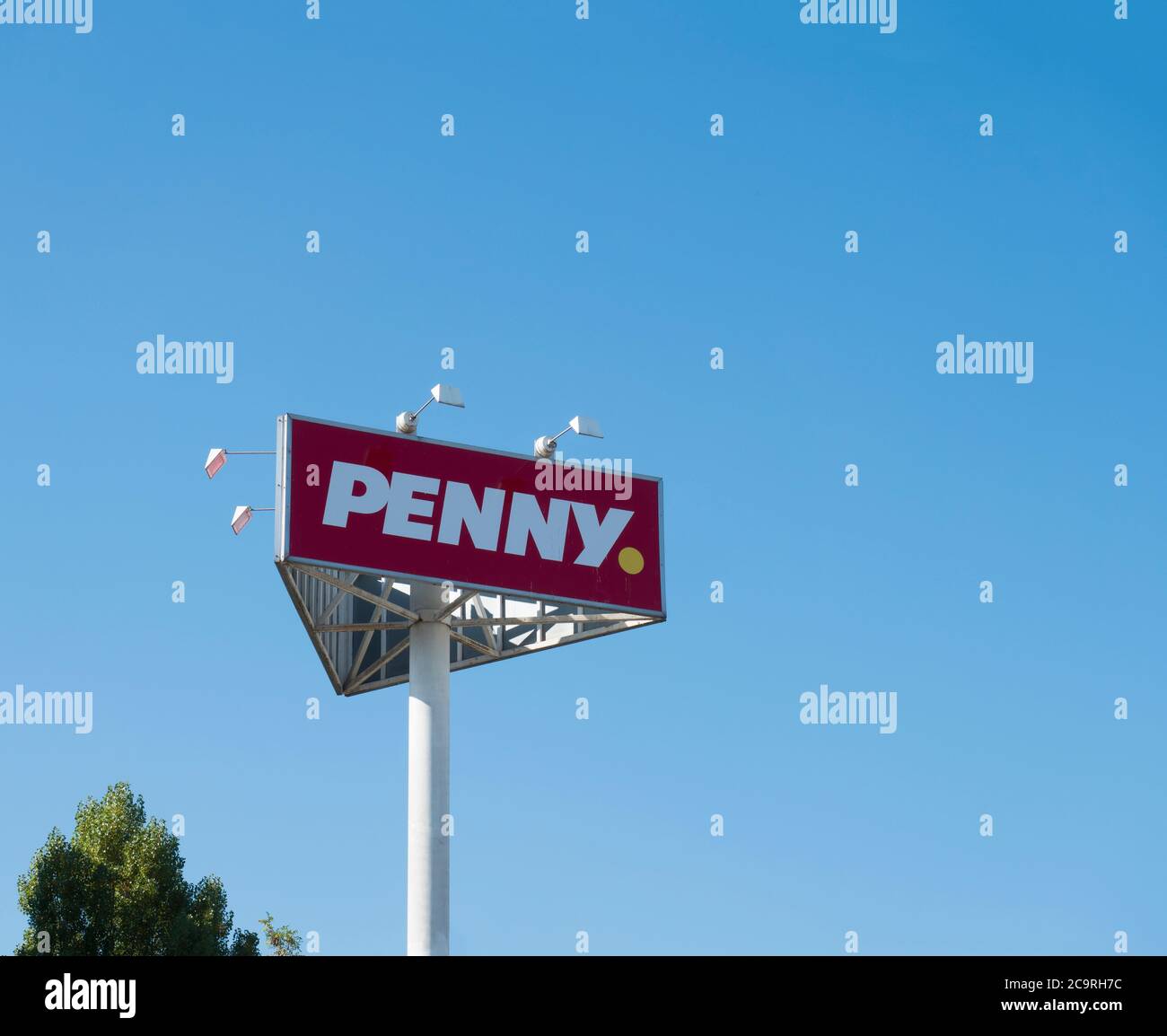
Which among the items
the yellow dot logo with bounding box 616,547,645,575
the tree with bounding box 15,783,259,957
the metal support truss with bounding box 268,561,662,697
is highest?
the yellow dot logo with bounding box 616,547,645,575

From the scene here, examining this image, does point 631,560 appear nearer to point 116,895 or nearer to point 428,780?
point 428,780

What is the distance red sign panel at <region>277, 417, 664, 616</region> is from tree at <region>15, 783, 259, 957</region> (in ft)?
60.2

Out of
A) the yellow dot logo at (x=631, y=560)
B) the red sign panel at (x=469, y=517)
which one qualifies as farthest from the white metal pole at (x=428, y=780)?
the yellow dot logo at (x=631, y=560)

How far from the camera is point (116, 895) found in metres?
48.7

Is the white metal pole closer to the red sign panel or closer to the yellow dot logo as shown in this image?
the red sign panel

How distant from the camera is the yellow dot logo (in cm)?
3650

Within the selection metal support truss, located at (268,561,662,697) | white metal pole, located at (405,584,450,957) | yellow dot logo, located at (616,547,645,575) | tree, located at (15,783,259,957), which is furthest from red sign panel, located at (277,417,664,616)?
tree, located at (15,783,259,957)

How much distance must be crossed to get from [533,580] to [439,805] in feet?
16.8

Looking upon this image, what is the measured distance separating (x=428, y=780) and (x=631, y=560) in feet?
21.8

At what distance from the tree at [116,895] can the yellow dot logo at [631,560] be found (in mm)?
19017

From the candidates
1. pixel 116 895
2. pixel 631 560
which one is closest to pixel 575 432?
pixel 631 560

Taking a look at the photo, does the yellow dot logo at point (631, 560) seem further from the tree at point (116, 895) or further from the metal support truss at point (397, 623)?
the tree at point (116, 895)

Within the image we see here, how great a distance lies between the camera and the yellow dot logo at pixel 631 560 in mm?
36500

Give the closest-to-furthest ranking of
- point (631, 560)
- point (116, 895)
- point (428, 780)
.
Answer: point (428, 780), point (631, 560), point (116, 895)
